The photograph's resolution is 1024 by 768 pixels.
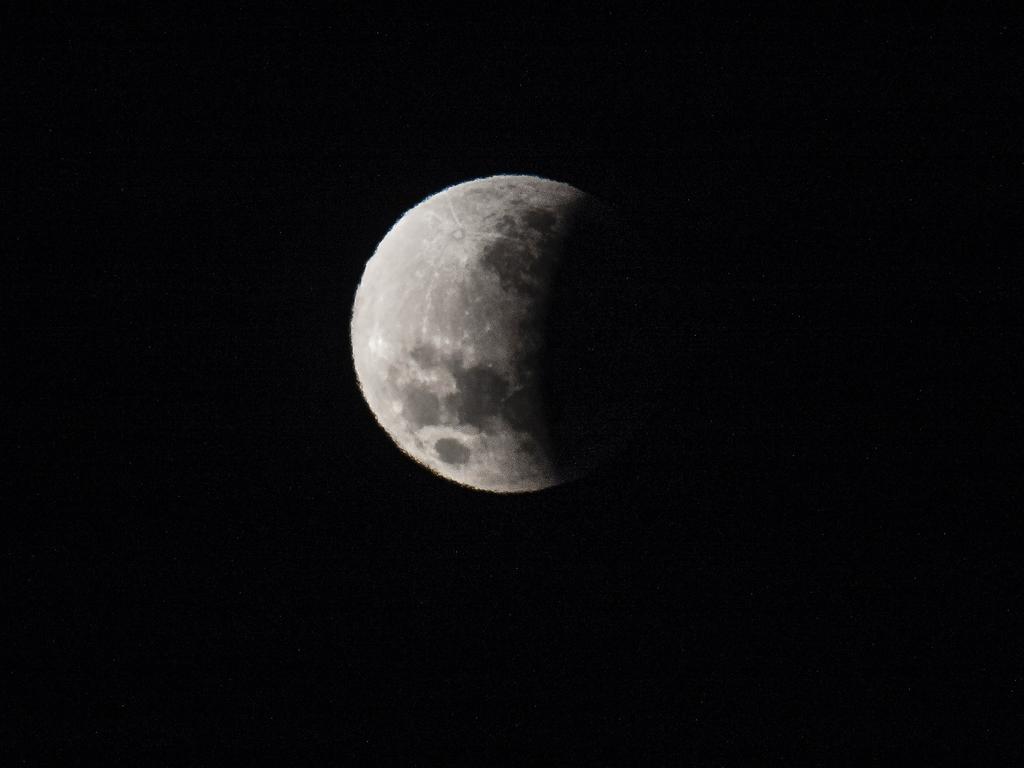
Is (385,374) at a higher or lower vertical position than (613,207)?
lower

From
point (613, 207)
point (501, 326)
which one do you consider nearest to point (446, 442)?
point (501, 326)

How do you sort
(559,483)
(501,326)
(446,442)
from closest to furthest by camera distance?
(501,326)
(446,442)
(559,483)

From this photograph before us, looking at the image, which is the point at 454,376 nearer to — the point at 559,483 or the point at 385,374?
the point at 385,374

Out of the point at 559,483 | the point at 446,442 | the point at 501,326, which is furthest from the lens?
the point at 559,483

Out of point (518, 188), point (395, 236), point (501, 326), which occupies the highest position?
point (518, 188)

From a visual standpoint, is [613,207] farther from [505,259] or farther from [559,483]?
[559,483]

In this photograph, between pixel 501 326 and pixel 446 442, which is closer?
pixel 501 326

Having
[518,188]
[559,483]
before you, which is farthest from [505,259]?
[559,483]
